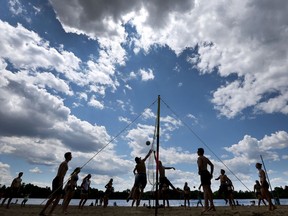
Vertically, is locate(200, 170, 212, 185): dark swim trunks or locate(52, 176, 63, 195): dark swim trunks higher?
locate(200, 170, 212, 185): dark swim trunks

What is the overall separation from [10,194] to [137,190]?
335 inches

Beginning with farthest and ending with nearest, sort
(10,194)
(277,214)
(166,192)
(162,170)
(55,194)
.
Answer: (10,194) < (166,192) < (162,170) < (55,194) < (277,214)

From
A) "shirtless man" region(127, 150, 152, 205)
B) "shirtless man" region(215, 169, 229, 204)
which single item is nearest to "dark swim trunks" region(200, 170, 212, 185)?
"shirtless man" region(127, 150, 152, 205)

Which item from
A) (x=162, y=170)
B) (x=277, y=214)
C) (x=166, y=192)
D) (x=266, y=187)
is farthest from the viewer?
(x=166, y=192)

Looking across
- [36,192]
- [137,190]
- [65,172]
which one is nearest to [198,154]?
[137,190]

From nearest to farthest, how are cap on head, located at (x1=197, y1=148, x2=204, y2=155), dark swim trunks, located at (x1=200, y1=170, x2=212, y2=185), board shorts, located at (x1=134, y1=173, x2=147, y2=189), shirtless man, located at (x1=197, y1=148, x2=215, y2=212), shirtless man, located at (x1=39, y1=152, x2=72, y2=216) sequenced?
1. shirtless man, located at (x1=39, y1=152, x2=72, y2=216)
2. shirtless man, located at (x1=197, y1=148, x2=215, y2=212)
3. dark swim trunks, located at (x1=200, y1=170, x2=212, y2=185)
4. cap on head, located at (x1=197, y1=148, x2=204, y2=155)
5. board shorts, located at (x1=134, y1=173, x2=147, y2=189)

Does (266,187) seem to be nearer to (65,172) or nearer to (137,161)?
(137,161)

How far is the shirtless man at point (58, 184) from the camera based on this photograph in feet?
27.7

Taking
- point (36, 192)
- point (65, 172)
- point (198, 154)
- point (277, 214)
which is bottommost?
point (277, 214)

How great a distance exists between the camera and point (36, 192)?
11931 cm

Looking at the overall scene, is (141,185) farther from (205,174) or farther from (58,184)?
(58,184)

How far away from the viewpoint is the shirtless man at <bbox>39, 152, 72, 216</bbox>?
27.7 feet

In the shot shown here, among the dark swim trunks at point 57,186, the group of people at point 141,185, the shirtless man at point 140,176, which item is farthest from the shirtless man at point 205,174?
the dark swim trunks at point 57,186

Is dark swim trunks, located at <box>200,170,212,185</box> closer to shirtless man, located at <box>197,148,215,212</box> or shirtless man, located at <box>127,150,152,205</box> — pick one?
shirtless man, located at <box>197,148,215,212</box>
